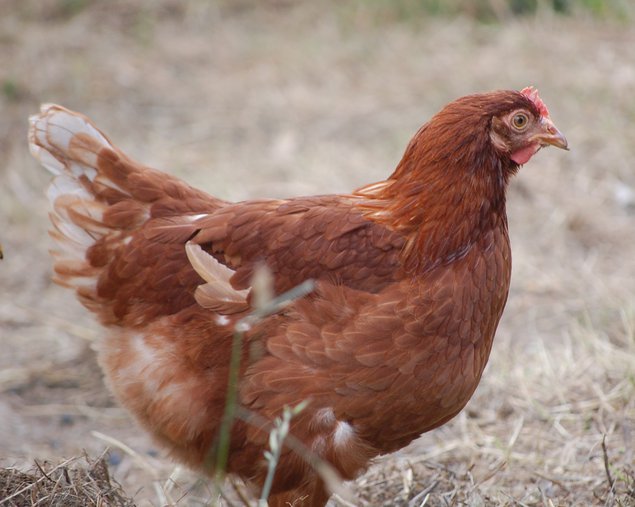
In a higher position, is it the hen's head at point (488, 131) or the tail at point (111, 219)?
the hen's head at point (488, 131)

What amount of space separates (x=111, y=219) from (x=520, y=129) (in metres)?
1.60

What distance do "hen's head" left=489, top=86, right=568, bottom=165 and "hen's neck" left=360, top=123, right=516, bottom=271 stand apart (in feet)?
0.18

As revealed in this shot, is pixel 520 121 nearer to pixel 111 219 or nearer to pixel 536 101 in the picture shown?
pixel 536 101

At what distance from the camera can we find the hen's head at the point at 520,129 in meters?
3.08

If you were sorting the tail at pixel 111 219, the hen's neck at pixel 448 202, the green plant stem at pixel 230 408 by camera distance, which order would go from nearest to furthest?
the green plant stem at pixel 230 408 → the hen's neck at pixel 448 202 → the tail at pixel 111 219

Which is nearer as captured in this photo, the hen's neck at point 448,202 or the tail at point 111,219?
the hen's neck at point 448,202

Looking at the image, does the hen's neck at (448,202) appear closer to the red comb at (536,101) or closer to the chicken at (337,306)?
the chicken at (337,306)

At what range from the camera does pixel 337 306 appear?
297cm

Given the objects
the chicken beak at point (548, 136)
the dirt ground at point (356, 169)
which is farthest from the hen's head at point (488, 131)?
the dirt ground at point (356, 169)

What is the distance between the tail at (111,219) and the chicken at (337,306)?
16 millimetres

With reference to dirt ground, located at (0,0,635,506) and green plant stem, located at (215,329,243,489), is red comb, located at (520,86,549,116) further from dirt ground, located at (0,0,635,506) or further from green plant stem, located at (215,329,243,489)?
green plant stem, located at (215,329,243,489)

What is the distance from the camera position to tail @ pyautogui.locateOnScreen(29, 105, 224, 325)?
3.32 m

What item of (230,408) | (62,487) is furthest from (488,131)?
(62,487)

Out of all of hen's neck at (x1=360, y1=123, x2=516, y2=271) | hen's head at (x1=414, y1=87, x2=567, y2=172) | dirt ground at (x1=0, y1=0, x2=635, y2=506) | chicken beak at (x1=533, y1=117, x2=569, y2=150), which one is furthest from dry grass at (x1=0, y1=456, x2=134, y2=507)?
chicken beak at (x1=533, y1=117, x2=569, y2=150)
